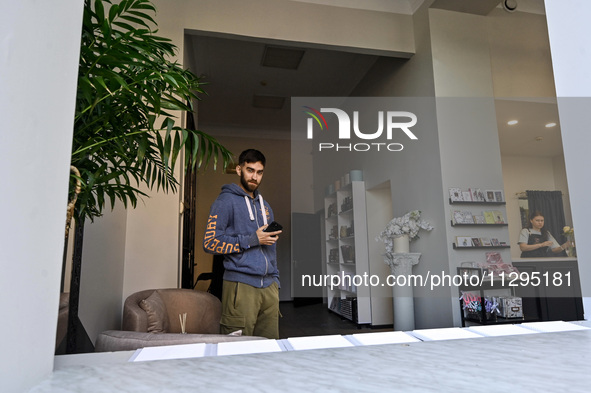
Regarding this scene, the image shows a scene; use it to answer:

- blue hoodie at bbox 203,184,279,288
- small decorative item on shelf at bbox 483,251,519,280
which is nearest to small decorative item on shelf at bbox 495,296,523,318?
small decorative item on shelf at bbox 483,251,519,280

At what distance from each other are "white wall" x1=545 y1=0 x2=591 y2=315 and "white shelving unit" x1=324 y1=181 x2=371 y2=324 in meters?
5.19

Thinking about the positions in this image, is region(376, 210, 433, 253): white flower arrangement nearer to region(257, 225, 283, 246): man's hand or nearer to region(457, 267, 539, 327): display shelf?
region(457, 267, 539, 327): display shelf

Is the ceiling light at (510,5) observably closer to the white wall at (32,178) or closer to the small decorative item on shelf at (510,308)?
the small decorative item on shelf at (510,308)

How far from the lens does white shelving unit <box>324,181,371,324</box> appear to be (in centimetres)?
586

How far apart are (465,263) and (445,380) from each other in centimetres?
407

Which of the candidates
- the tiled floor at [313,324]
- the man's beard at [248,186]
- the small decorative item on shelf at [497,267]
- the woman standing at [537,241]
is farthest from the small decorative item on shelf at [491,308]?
the man's beard at [248,186]

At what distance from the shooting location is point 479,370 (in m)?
0.53

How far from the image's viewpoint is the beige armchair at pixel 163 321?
1312mm

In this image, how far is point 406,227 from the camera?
4.75 meters

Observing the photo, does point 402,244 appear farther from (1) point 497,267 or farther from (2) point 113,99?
(2) point 113,99

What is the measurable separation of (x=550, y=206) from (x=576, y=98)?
10442 millimetres

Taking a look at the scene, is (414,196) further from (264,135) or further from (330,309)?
(264,135)

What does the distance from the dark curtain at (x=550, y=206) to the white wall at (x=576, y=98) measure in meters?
9.90

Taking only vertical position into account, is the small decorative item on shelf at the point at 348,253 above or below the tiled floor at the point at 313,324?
above
